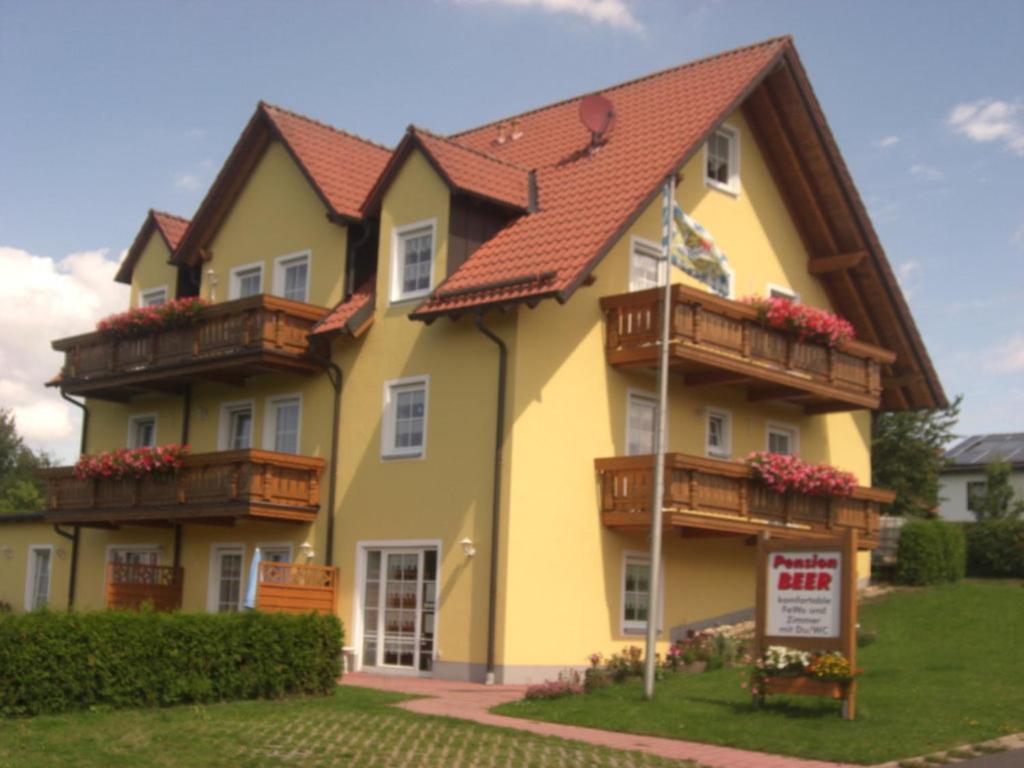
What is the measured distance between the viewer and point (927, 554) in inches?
1180

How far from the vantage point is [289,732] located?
15.7 meters

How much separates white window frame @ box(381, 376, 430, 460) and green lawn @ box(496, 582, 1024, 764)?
21.9ft

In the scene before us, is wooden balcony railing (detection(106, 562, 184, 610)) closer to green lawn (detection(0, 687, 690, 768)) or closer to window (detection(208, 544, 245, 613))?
window (detection(208, 544, 245, 613))

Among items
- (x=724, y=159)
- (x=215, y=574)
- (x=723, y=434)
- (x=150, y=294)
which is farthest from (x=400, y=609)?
(x=150, y=294)

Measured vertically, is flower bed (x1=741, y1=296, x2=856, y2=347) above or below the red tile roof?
below

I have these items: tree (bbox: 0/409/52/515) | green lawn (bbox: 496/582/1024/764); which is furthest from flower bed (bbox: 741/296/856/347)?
tree (bbox: 0/409/52/515)

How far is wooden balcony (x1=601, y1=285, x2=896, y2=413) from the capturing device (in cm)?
2422

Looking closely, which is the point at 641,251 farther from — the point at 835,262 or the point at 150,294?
the point at 150,294

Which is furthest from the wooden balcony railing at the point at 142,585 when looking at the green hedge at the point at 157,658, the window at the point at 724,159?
the window at the point at 724,159

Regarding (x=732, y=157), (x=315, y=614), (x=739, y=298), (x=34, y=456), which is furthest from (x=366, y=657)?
(x=34, y=456)

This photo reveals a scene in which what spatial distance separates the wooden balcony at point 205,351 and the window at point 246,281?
2.05 m

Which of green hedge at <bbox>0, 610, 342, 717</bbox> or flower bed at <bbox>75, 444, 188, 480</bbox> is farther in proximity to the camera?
flower bed at <bbox>75, 444, 188, 480</bbox>

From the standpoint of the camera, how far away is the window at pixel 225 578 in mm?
28422

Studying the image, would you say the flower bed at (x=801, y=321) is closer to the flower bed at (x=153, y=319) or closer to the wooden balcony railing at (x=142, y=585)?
the flower bed at (x=153, y=319)
